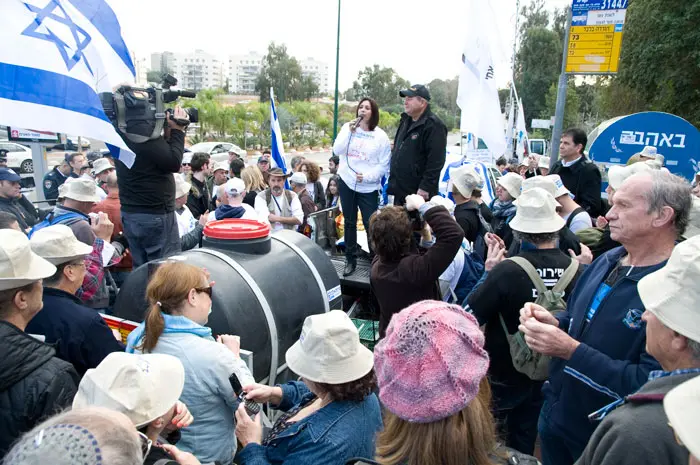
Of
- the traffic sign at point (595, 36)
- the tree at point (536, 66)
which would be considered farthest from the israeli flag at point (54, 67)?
the tree at point (536, 66)

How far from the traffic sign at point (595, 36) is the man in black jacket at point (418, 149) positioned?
471 centimetres

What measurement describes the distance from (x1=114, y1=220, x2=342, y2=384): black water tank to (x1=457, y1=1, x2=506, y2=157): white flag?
4.36 metres

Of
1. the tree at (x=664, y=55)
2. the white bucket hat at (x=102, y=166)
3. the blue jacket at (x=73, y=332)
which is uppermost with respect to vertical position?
the tree at (x=664, y=55)

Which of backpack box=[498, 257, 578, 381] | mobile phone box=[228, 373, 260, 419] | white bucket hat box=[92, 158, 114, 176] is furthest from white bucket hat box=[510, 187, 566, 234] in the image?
white bucket hat box=[92, 158, 114, 176]

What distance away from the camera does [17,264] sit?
228 cm

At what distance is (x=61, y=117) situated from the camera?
10.1ft

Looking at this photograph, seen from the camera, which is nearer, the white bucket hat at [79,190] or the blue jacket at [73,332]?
the blue jacket at [73,332]

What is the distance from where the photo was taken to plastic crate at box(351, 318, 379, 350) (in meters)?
4.93

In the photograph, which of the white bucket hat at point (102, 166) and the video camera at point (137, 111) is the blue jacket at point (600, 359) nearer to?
the video camera at point (137, 111)

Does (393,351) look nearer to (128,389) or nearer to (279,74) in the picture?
(128,389)

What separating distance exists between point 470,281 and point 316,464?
2.91m

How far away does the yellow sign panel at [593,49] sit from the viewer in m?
8.39

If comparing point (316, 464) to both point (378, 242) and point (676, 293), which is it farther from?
point (378, 242)

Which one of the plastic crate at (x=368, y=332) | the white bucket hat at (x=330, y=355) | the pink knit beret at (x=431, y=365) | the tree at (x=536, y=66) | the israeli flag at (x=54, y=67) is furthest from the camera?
the tree at (x=536, y=66)
